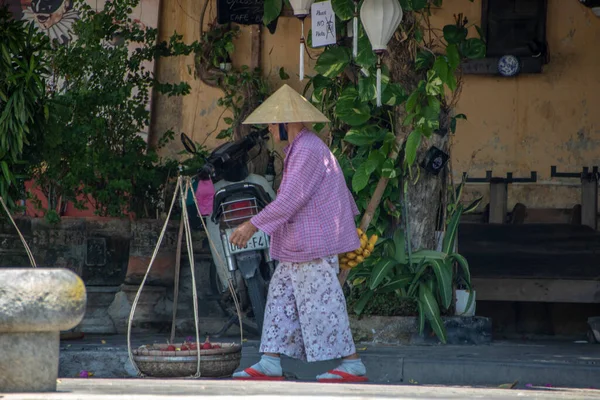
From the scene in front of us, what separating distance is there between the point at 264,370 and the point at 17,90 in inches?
101

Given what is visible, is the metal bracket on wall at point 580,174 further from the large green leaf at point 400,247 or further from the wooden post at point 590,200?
the large green leaf at point 400,247

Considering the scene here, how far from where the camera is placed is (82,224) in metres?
9.45

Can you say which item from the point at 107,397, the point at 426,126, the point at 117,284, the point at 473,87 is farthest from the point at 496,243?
the point at 107,397

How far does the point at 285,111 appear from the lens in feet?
23.0

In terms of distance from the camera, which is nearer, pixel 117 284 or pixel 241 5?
pixel 117 284

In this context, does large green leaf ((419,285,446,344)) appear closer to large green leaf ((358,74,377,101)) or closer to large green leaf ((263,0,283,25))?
large green leaf ((358,74,377,101))

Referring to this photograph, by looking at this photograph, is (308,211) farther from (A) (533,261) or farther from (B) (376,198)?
(A) (533,261)

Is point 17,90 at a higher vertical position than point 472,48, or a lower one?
lower

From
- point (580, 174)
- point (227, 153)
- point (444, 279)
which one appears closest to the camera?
point (444, 279)

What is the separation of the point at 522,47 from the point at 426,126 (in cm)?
293

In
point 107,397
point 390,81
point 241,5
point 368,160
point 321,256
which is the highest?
point 241,5

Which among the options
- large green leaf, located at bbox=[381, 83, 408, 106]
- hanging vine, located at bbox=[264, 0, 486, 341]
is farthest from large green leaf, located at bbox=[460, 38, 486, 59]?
large green leaf, located at bbox=[381, 83, 408, 106]

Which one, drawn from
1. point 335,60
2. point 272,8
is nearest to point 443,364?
point 335,60

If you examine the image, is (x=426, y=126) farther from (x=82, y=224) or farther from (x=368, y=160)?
(x=82, y=224)
